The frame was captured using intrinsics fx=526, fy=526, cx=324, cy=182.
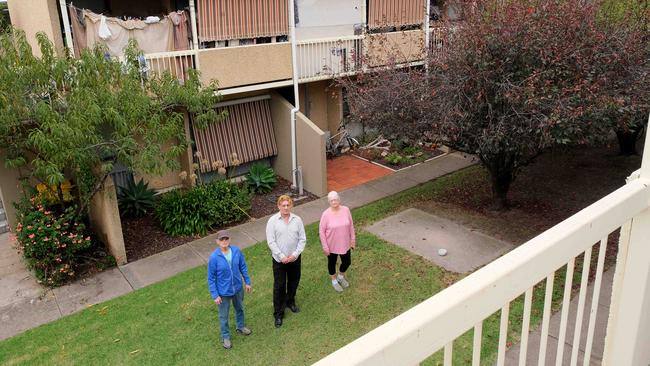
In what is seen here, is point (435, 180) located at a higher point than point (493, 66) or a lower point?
lower

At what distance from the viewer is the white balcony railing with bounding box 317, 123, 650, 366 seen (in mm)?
1253

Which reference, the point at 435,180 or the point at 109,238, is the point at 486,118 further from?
the point at 109,238

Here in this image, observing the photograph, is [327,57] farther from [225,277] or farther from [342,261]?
[225,277]

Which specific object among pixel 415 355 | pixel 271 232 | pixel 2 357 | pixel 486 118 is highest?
pixel 415 355

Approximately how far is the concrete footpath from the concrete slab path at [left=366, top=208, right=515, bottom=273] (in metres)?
1.50

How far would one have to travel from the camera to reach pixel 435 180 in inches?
552

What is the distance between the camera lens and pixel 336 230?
8023 mm

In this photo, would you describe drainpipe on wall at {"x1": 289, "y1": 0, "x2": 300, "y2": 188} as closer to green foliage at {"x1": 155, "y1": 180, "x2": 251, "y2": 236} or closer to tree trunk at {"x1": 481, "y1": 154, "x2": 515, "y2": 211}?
green foliage at {"x1": 155, "y1": 180, "x2": 251, "y2": 236}

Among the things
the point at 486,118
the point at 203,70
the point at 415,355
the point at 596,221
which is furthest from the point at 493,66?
the point at 415,355

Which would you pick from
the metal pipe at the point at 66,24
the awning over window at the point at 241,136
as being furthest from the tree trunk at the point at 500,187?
the metal pipe at the point at 66,24

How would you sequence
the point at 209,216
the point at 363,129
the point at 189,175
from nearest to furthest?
the point at 209,216
the point at 189,175
the point at 363,129

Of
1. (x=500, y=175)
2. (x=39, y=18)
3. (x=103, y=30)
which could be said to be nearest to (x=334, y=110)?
(x=500, y=175)

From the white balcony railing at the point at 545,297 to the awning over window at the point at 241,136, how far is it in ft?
39.3

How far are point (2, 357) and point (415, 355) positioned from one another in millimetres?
8049
